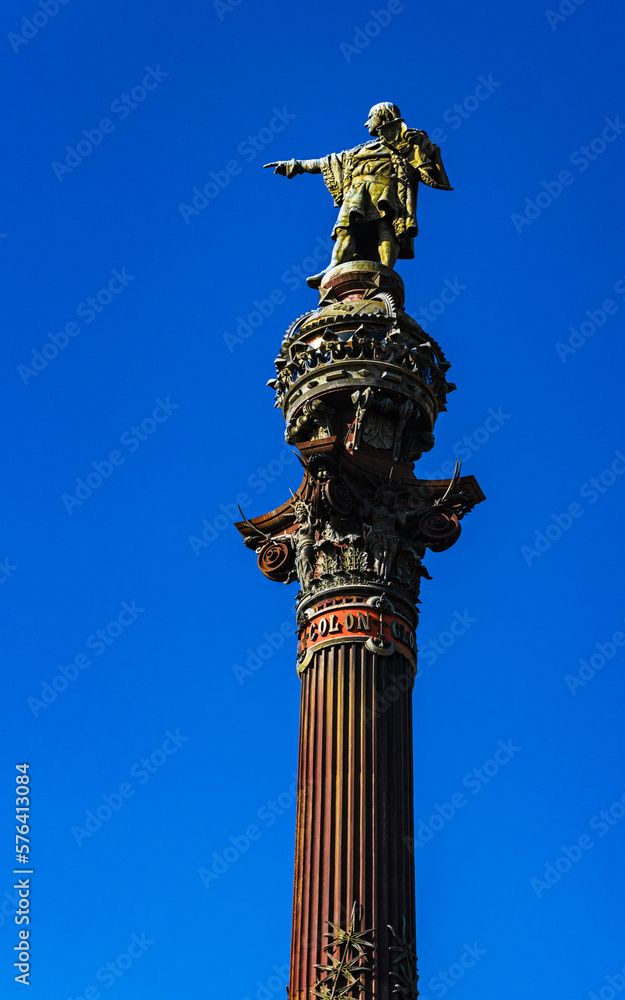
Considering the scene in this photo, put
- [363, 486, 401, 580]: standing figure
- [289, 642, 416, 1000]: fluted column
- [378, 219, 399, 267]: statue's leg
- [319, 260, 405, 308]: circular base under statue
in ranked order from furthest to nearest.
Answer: [378, 219, 399, 267]: statue's leg, [319, 260, 405, 308]: circular base under statue, [363, 486, 401, 580]: standing figure, [289, 642, 416, 1000]: fluted column

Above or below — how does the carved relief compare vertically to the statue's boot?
below

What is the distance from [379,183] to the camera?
1462 inches

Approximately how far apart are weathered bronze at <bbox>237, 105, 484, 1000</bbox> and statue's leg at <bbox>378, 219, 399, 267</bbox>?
0.19ft

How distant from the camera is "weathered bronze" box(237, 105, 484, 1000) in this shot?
25.4m

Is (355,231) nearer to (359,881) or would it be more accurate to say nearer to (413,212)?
(413,212)

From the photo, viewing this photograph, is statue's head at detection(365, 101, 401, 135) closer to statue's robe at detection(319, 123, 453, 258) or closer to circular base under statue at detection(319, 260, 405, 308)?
statue's robe at detection(319, 123, 453, 258)

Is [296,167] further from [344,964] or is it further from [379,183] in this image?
[344,964]

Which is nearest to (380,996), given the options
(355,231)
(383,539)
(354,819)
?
(354,819)

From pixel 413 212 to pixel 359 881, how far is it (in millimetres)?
18279

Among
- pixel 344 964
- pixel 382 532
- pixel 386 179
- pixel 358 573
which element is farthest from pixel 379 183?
pixel 344 964

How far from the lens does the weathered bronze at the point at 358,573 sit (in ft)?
83.4

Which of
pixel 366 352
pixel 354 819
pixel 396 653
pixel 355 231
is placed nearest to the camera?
pixel 354 819

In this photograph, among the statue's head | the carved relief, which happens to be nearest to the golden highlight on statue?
the statue's head

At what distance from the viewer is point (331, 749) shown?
89.5 ft
